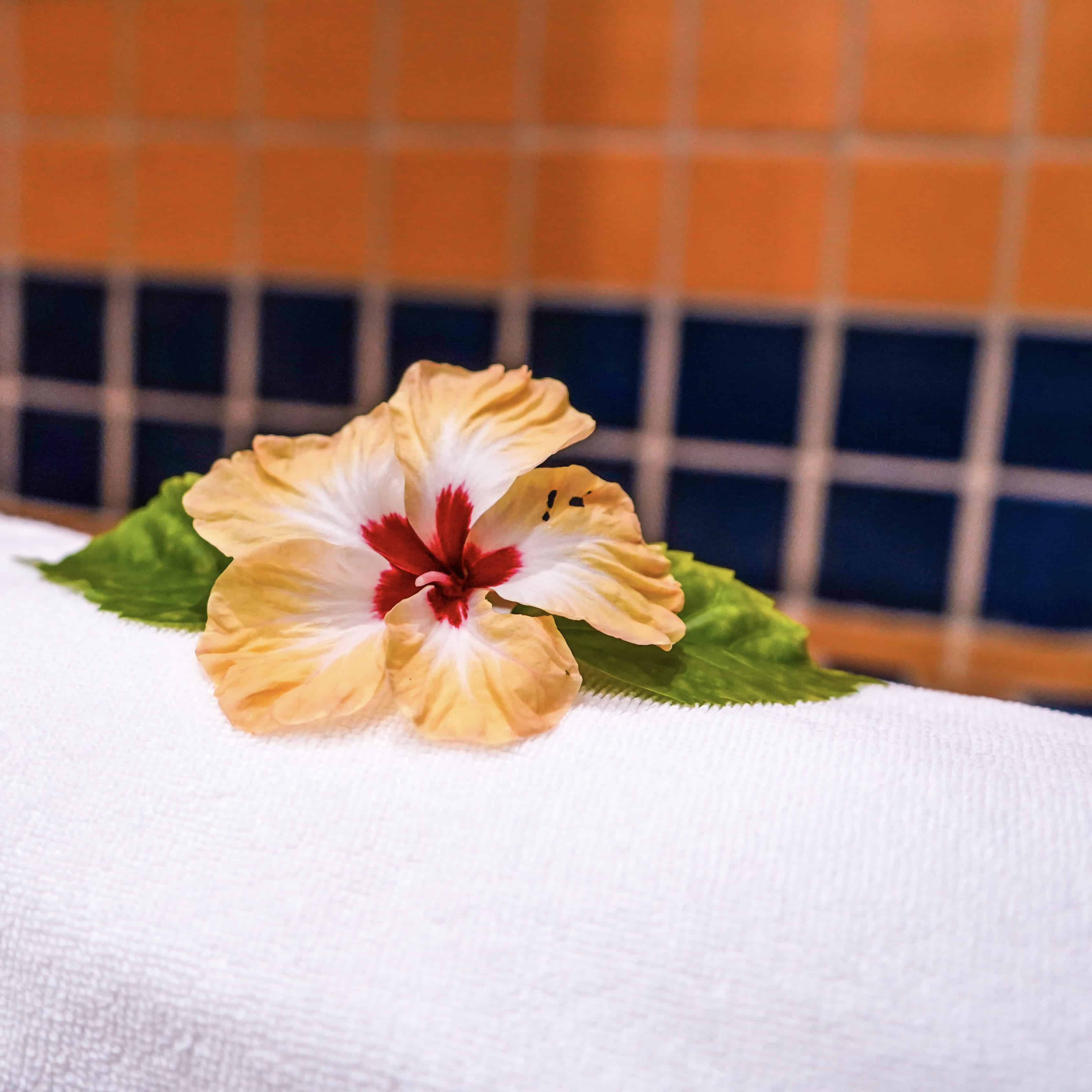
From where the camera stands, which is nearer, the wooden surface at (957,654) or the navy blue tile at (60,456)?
the wooden surface at (957,654)

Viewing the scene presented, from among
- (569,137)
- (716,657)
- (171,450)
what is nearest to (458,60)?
(569,137)

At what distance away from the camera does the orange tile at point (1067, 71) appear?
0.91 meters

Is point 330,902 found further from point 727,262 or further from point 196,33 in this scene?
point 196,33

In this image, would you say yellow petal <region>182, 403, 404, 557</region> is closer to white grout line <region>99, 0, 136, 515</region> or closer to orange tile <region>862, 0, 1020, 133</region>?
orange tile <region>862, 0, 1020, 133</region>

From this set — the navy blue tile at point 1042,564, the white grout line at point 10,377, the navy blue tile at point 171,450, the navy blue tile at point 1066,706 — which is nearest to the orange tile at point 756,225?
the navy blue tile at point 1042,564

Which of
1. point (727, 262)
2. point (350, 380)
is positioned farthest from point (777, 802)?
point (350, 380)

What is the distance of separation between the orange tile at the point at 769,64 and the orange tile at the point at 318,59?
32 cm

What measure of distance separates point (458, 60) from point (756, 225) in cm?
32

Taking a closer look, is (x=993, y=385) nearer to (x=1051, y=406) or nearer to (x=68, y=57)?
(x=1051, y=406)

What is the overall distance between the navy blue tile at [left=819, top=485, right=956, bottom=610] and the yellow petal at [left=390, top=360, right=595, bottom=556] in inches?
31.2

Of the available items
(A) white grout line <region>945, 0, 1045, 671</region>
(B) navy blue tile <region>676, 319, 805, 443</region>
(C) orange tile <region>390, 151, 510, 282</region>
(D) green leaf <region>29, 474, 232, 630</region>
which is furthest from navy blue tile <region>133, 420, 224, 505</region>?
(D) green leaf <region>29, 474, 232, 630</region>

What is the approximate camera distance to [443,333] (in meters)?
1.11

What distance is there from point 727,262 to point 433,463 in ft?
2.60

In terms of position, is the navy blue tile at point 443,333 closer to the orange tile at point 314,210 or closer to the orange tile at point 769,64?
the orange tile at point 314,210
